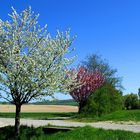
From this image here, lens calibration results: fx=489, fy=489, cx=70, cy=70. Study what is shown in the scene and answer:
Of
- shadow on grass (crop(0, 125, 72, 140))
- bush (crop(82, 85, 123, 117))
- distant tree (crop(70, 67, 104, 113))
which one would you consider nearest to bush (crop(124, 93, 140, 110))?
distant tree (crop(70, 67, 104, 113))

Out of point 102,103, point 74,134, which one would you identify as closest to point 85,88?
point 102,103

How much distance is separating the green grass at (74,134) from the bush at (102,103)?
23.2m

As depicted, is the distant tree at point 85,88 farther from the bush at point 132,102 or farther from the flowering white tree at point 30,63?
the flowering white tree at point 30,63

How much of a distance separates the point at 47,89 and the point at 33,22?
3.32m

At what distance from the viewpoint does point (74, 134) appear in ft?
73.3

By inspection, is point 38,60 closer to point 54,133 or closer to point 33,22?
point 33,22

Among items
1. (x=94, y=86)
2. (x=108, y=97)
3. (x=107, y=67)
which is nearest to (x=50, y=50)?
(x=108, y=97)

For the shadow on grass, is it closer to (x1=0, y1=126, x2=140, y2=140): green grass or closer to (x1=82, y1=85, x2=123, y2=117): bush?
(x1=0, y1=126, x2=140, y2=140): green grass

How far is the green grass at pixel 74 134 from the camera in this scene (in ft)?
69.5

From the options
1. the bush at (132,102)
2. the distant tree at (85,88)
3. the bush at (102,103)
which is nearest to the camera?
the bush at (102,103)

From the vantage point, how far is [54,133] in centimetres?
2341

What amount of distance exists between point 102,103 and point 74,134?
25565 mm

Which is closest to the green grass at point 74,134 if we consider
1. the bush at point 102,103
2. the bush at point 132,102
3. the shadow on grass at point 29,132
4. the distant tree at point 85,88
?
the shadow on grass at point 29,132

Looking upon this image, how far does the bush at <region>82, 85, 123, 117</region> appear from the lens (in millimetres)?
47219
